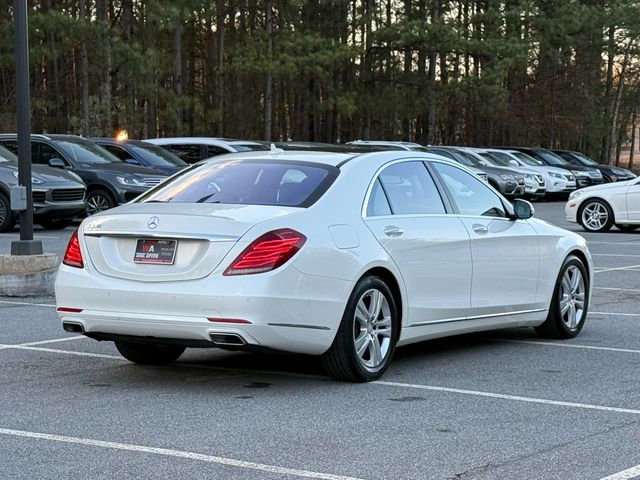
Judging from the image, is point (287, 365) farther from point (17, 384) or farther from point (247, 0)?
point (247, 0)

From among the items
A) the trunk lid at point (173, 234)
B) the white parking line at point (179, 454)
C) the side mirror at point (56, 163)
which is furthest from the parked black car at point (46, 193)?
the white parking line at point (179, 454)

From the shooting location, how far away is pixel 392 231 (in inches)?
313

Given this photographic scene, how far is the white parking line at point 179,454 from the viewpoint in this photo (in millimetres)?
5402

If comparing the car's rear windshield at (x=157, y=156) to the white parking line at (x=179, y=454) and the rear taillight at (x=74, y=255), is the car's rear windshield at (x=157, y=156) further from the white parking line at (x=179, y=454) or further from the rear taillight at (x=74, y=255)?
the white parking line at (x=179, y=454)

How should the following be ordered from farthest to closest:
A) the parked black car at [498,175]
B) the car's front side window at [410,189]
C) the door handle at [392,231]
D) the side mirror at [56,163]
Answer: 1. the parked black car at [498,175]
2. the side mirror at [56,163]
3. the car's front side window at [410,189]
4. the door handle at [392,231]

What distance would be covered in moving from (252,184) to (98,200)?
15.4 metres

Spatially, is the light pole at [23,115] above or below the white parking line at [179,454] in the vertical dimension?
above

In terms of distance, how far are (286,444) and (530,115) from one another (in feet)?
178

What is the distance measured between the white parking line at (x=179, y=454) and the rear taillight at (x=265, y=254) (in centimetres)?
150

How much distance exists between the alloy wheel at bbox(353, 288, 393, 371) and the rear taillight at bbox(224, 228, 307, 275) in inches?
A: 26.8

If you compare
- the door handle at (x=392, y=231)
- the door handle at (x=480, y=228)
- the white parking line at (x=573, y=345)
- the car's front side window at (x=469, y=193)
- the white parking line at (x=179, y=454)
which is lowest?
the white parking line at (x=573, y=345)

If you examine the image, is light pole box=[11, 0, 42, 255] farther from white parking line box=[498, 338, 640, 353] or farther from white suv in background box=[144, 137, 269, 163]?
white suv in background box=[144, 137, 269, 163]

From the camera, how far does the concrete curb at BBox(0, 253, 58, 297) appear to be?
485 inches

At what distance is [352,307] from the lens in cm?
749
